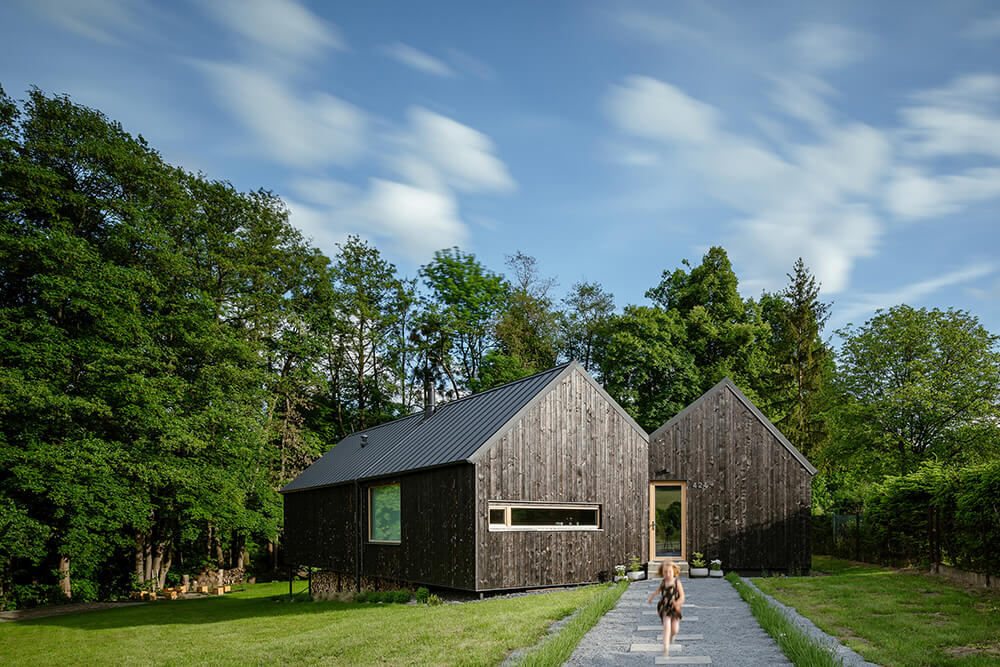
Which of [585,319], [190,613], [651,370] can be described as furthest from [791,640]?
[585,319]

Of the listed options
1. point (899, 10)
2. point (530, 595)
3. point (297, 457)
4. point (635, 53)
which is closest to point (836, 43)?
point (899, 10)

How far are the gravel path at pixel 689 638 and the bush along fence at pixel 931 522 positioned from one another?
4474 millimetres

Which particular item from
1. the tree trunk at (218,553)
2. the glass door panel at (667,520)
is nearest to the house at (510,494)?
the glass door panel at (667,520)

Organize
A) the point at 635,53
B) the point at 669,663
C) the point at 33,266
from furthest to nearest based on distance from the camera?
the point at 33,266
the point at 635,53
the point at 669,663

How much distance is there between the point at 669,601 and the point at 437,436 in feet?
36.3

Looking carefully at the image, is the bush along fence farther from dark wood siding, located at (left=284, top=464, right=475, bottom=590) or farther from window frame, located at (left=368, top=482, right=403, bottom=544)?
window frame, located at (left=368, top=482, right=403, bottom=544)

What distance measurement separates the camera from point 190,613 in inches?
→ 840

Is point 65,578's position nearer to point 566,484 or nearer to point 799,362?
point 566,484

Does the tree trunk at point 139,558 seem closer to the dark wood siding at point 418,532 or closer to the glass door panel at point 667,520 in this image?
the dark wood siding at point 418,532

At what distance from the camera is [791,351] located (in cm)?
3991

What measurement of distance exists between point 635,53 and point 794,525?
43.1 feet

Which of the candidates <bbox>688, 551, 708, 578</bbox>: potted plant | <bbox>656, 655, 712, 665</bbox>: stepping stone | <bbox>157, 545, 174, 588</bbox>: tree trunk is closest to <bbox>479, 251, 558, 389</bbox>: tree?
<bbox>157, 545, 174, 588</bbox>: tree trunk

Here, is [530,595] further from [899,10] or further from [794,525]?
[899,10]

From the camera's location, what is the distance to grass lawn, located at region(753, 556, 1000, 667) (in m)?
8.11
